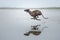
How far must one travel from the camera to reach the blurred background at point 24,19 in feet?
2.64

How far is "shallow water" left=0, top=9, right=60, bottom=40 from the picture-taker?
31.4 inches

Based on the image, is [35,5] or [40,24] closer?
[40,24]

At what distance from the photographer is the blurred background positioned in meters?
0.80

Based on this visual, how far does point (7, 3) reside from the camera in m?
1.01

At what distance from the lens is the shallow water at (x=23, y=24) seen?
797 millimetres

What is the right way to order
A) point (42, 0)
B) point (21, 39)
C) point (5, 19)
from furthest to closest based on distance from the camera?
1. point (42, 0)
2. point (5, 19)
3. point (21, 39)

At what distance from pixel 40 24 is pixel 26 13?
0.14 metres

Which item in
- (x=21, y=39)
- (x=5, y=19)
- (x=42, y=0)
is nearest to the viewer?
(x=21, y=39)

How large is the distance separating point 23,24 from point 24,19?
46 mm

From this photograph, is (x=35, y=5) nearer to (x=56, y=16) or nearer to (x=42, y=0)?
(x=42, y=0)

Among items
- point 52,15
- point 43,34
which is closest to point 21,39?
point 43,34

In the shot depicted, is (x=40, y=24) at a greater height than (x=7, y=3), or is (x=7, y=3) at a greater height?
(x=7, y=3)

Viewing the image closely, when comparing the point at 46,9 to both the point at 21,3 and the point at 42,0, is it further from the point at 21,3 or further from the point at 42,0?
the point at 21,3

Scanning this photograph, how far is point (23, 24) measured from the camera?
2.85 ft
